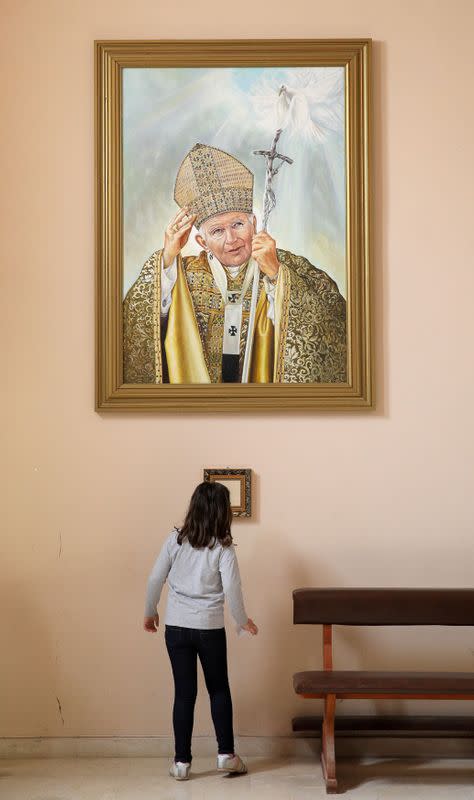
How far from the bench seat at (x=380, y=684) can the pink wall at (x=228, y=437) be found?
49 centimetres

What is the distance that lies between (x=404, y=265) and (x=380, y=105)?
0.96m

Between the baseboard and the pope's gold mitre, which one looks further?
the pope's gold mitre

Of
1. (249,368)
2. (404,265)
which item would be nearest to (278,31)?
(404,265)

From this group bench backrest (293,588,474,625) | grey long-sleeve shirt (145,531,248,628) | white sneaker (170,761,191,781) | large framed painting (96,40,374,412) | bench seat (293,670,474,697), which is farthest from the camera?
large framed painting (96,40,374,412)

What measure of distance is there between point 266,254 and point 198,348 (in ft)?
2.25

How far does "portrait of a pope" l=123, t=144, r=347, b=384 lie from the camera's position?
18.3 feet

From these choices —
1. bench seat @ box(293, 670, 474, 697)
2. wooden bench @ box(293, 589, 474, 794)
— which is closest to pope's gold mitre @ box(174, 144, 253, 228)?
wooden bench @ box(293, 589, 474, 794)

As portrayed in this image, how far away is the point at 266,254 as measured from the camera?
562 cm

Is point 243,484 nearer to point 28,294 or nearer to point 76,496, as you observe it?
point 76,496

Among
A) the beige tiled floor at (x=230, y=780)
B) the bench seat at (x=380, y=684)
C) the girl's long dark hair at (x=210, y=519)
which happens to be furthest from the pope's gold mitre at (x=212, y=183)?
the beige tiled floor at (x=230, y=780)

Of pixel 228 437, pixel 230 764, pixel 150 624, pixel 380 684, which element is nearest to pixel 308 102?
pixel 228 437

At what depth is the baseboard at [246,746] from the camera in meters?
5.46

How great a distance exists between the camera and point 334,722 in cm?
538

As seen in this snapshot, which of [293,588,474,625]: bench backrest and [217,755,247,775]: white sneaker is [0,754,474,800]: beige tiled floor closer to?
[217,755,247,775]: white sneaker
